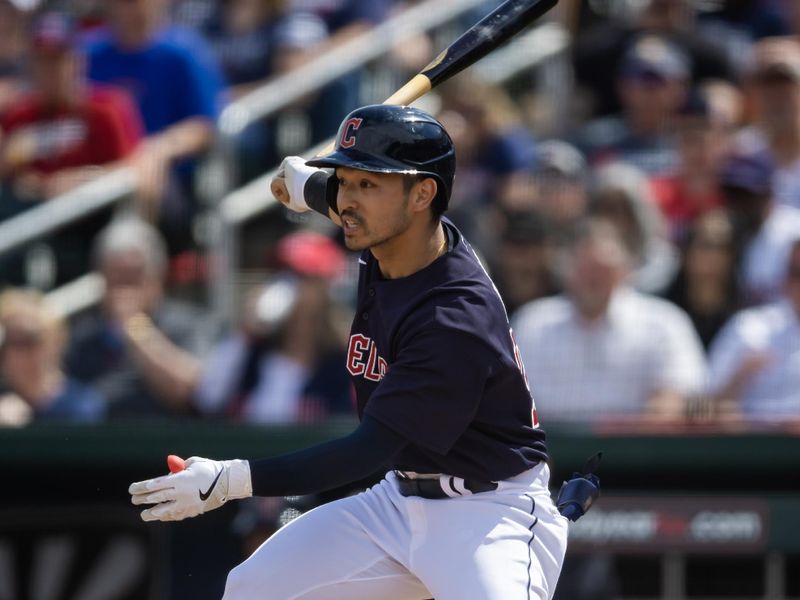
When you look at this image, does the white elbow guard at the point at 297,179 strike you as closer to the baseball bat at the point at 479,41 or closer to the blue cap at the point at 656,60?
the baseball bat at the point at 479,41

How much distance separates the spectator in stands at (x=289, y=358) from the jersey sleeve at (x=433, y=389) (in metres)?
2.43

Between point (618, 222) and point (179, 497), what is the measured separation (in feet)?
10.9

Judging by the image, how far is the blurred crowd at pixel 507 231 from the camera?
5.90 metres

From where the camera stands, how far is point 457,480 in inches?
146

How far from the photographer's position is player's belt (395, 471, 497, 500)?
3.72 metres

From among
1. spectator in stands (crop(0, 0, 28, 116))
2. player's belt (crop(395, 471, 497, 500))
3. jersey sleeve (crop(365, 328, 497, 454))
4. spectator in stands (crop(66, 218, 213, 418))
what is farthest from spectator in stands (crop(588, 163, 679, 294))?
spectator in stands (crop(0, 0, 28, 116))

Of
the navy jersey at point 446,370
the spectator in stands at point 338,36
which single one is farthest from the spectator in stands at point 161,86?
the navy jersey at point 446,370

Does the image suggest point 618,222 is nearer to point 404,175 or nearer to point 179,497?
point 404,175

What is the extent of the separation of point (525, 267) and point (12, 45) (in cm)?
351

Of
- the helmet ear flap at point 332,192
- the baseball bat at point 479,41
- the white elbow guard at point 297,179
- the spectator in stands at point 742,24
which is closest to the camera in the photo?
the helmet ear flap at point 332,192

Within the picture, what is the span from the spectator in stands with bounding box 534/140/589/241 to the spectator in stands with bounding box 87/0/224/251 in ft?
5.14

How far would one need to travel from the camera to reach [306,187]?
4094 mm

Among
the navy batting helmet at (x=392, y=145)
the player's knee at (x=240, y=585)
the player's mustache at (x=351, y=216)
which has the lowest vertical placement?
the player's knee at (x=240, y=585)

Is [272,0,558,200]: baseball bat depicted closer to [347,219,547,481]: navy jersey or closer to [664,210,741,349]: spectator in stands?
[347,219,547,481]: navy jersey
